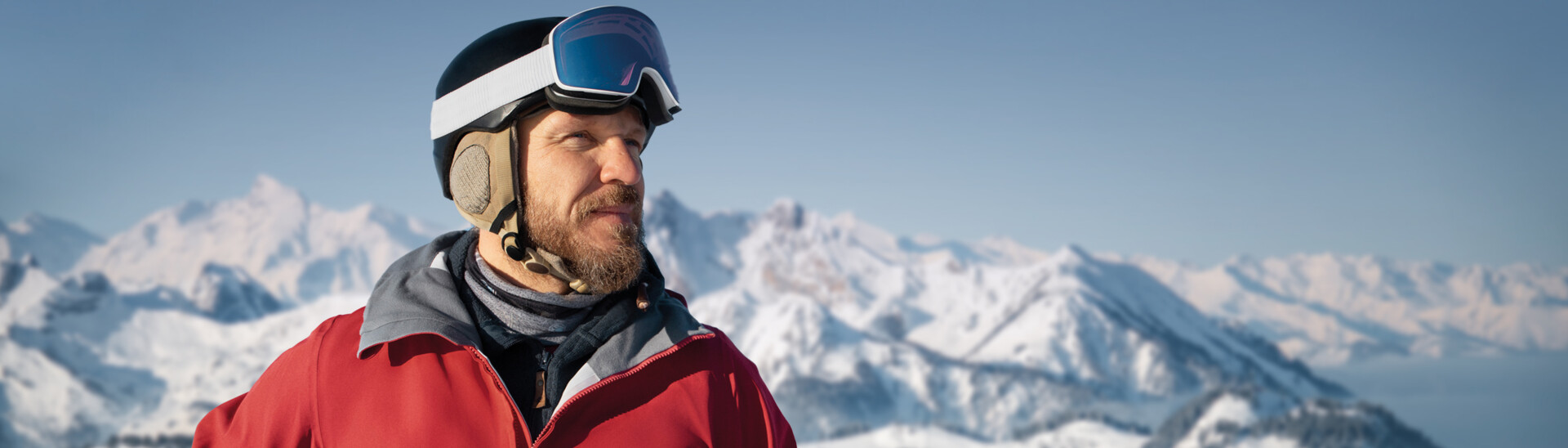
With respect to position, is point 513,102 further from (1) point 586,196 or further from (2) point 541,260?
(2) point 541,260

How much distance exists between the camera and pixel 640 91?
447 cm

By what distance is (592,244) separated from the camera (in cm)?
407

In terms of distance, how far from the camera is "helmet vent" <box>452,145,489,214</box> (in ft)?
13.8

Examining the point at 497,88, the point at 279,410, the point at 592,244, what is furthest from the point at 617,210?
the point at 279,410

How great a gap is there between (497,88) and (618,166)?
25.8 inches

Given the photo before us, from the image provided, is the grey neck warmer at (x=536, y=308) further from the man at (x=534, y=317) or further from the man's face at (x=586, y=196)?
the man's face at (x=586, y=196)

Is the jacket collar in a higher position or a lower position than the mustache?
lower

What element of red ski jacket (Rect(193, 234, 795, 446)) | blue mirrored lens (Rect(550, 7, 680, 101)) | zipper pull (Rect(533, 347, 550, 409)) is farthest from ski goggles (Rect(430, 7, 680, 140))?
zipper pull (Rect(533, 347, 550, 409))

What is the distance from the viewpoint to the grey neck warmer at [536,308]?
4.18 metres

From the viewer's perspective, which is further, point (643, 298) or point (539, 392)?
point (643, 298)

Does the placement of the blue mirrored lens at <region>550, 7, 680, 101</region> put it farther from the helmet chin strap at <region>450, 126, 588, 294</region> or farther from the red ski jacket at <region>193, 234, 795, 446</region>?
the red ski jacket at <region>193, 234, 795, 446</region>

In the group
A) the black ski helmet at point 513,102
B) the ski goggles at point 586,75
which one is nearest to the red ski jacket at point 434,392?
the black ski helmet at point 513,102

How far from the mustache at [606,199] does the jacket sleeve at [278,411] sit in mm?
1159

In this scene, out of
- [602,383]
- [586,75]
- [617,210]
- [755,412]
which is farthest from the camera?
[755,412]
